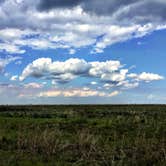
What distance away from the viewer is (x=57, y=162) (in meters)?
15.4

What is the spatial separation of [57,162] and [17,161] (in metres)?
1.54

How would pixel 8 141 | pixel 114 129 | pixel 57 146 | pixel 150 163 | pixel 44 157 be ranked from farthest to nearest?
pixel 114 129
pixel 8 141
pixel 57 146
pixel 44 157
pixel 150 163

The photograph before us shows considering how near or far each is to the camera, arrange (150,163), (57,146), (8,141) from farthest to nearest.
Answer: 1. (8,141)
2. (57,146)
3. (150,163)

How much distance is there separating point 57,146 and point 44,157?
1.82m

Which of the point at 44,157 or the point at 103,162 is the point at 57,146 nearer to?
the point at 44,157

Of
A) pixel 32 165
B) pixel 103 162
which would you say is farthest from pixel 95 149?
pixel 32 165

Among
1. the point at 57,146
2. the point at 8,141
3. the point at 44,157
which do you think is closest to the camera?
the point at 44,157

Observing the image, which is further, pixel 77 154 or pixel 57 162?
pixel 77 154

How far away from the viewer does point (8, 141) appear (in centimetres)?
2197

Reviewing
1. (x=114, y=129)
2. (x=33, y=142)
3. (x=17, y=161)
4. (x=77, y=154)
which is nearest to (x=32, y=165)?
(x=17, y=161)

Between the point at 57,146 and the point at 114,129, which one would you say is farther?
the point at 114,129

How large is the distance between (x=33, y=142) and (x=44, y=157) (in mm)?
2485

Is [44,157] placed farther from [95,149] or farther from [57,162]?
[95,149]

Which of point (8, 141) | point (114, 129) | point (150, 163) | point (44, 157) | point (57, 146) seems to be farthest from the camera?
point (114, 129)
